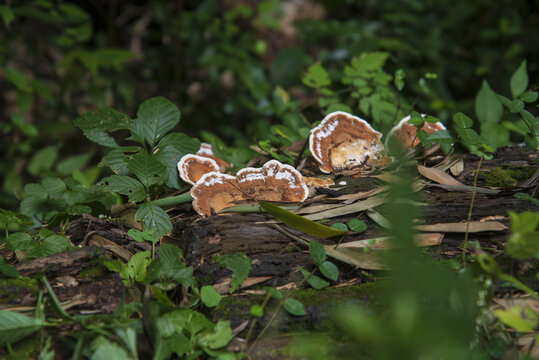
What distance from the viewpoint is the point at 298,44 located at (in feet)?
25.6

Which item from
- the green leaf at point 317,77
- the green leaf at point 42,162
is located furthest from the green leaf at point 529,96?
the green leaf at point 42,162

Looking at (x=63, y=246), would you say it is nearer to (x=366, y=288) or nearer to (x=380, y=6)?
(x=366, y=288)

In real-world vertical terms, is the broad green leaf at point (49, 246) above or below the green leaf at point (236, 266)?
above

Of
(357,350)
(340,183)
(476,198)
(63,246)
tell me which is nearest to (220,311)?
(357,350)

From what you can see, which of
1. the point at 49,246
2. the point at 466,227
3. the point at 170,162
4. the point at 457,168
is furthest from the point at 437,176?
the point at 49,246

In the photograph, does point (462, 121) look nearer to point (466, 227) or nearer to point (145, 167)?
point (466, 227)

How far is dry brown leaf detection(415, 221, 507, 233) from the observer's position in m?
1.94

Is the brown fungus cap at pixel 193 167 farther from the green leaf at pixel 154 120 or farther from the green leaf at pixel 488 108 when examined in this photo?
the green leaf at pixel 488 108

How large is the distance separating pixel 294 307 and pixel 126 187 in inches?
43.6

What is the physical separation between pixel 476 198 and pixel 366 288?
92cm

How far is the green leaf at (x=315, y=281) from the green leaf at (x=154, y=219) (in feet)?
2.49

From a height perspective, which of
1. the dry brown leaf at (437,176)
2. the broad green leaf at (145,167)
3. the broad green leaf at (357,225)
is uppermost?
the broad green leaf at (145,167)

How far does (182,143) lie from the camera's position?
2365 millimetres

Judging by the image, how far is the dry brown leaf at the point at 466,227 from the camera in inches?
76.4
